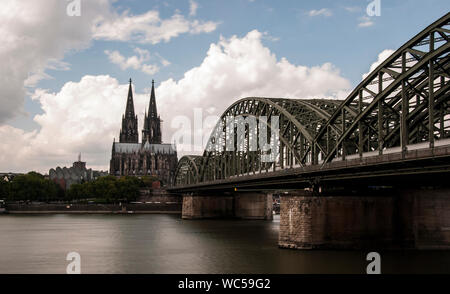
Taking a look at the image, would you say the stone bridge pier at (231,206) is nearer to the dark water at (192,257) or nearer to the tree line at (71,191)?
the dark water at (192,257)

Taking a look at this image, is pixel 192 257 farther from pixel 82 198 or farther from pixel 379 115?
pixel 82 198

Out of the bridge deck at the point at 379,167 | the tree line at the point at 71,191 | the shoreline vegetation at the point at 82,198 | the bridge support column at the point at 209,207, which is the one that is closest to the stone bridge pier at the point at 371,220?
the bridge deck at the point at 379,167

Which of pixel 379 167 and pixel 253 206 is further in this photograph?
pixel 253 206

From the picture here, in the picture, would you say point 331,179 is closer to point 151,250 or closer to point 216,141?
point 151,250

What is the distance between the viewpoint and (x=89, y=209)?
152250mm

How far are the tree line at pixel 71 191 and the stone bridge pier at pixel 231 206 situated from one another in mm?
64563

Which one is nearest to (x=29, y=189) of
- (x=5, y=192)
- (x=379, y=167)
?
(x=5, y=192)

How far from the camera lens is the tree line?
170375mm

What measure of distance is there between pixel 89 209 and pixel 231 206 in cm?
5041

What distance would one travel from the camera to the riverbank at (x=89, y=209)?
484 ft

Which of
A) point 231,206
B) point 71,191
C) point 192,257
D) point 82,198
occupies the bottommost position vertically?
point 192,257
